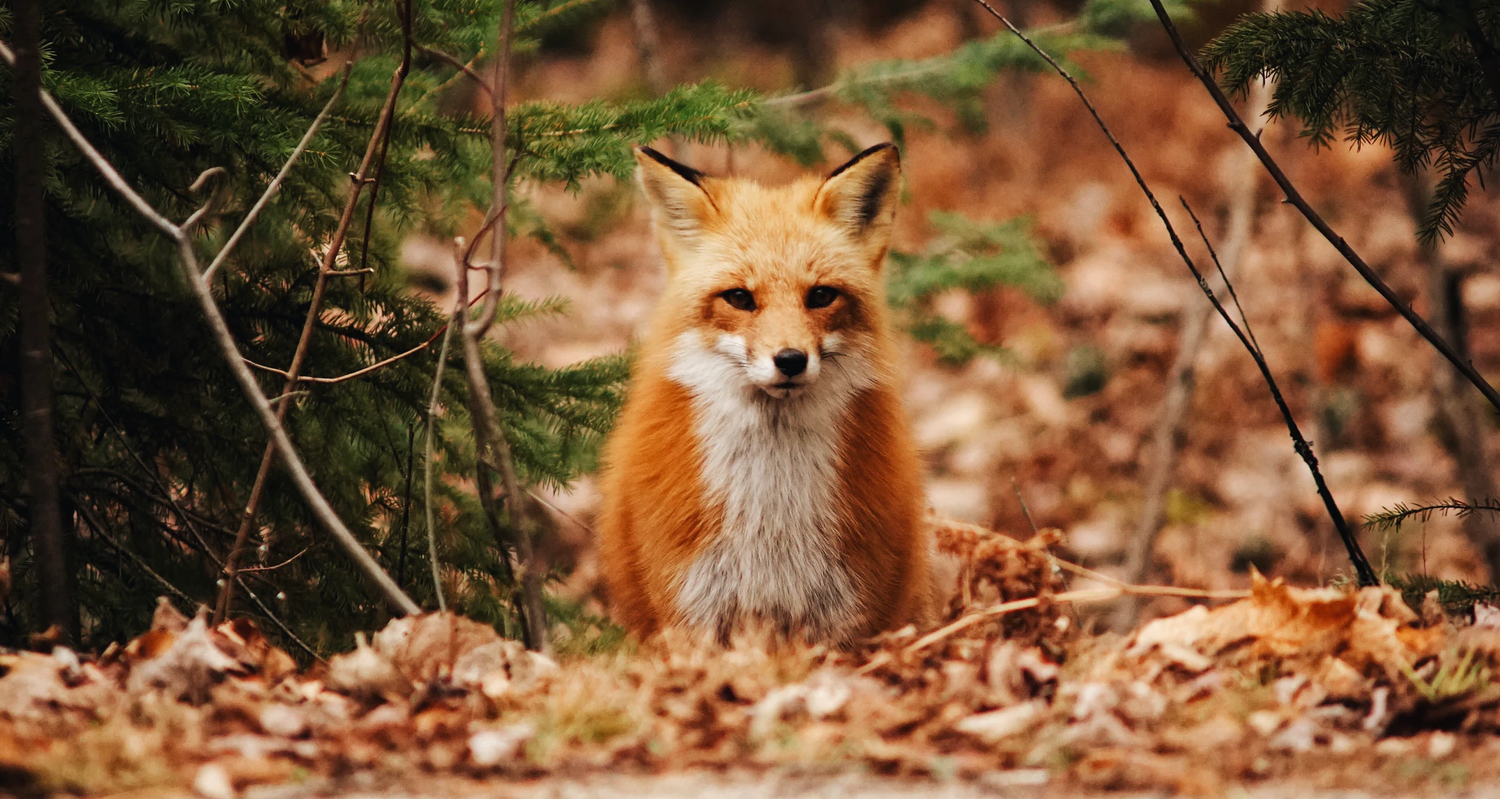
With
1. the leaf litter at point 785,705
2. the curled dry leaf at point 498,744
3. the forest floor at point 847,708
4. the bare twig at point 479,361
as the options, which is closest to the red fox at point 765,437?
the forest floor at point 847,708

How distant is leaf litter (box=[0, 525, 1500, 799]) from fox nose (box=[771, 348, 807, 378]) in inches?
33.1

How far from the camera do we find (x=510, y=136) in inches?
149

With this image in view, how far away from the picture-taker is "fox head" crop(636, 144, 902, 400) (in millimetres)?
3631

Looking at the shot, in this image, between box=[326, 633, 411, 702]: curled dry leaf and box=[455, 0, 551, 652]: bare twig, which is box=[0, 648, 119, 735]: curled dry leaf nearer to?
box=[326, 633, 411, 702]: curled dry leaf

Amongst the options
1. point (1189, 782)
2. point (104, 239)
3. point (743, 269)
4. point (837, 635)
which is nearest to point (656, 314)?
point (743, 269)

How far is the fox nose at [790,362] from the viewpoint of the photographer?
11.2 ft

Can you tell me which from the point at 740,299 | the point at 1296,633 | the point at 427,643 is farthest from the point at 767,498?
the point at 1296,633

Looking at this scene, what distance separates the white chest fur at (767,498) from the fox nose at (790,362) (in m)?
0.25

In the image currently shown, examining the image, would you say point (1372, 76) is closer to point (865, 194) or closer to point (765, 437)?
point (865, 194)

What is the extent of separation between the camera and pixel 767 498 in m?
3.57

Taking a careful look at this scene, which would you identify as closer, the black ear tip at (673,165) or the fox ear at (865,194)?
the black ear tip at (673,165)

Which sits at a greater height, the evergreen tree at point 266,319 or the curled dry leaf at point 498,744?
the evergreen tree at point 266,319

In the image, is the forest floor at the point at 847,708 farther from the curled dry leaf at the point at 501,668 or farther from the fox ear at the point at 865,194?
the fox ear at the point at 865,194

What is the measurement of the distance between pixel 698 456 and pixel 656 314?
64cm
